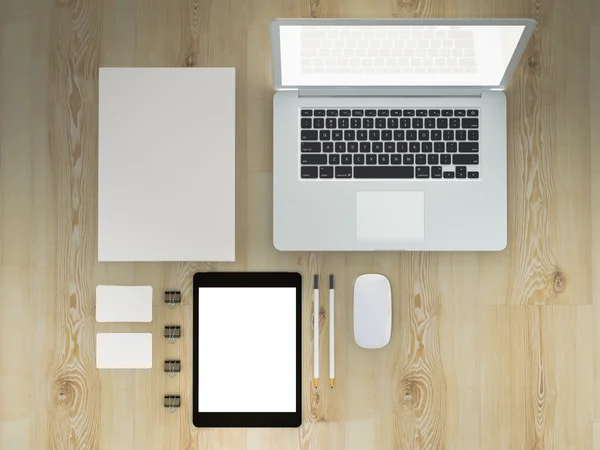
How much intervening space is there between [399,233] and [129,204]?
0.52 meters

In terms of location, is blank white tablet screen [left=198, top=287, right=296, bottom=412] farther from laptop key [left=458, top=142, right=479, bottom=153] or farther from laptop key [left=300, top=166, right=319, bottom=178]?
laptop key [left=458, top=142, right=479, bottom=153]

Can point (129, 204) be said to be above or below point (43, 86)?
below

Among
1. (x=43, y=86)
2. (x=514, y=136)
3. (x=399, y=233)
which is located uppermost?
(x=43, y=86)

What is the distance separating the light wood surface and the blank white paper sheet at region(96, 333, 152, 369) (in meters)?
0.01

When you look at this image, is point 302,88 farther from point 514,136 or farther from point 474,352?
point 474,352

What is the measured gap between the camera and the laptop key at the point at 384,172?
3.24ft

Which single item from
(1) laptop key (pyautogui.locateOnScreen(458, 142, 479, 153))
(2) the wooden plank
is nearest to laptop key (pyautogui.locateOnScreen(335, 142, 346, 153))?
(1) laptop key (pyautogui.locateOnScreen(458, 142, 479, 153))

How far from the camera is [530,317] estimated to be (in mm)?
1029

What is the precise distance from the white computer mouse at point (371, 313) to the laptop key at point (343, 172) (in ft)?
0.66

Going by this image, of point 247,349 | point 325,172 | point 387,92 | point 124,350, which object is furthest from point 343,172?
point 124,350

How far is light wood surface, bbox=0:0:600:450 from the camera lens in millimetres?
1027

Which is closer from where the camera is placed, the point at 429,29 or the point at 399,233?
the point at 429,29

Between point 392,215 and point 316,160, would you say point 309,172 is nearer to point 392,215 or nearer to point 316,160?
point 316,160

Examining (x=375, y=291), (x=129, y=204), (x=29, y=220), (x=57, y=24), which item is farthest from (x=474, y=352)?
(x=57, y=24)
